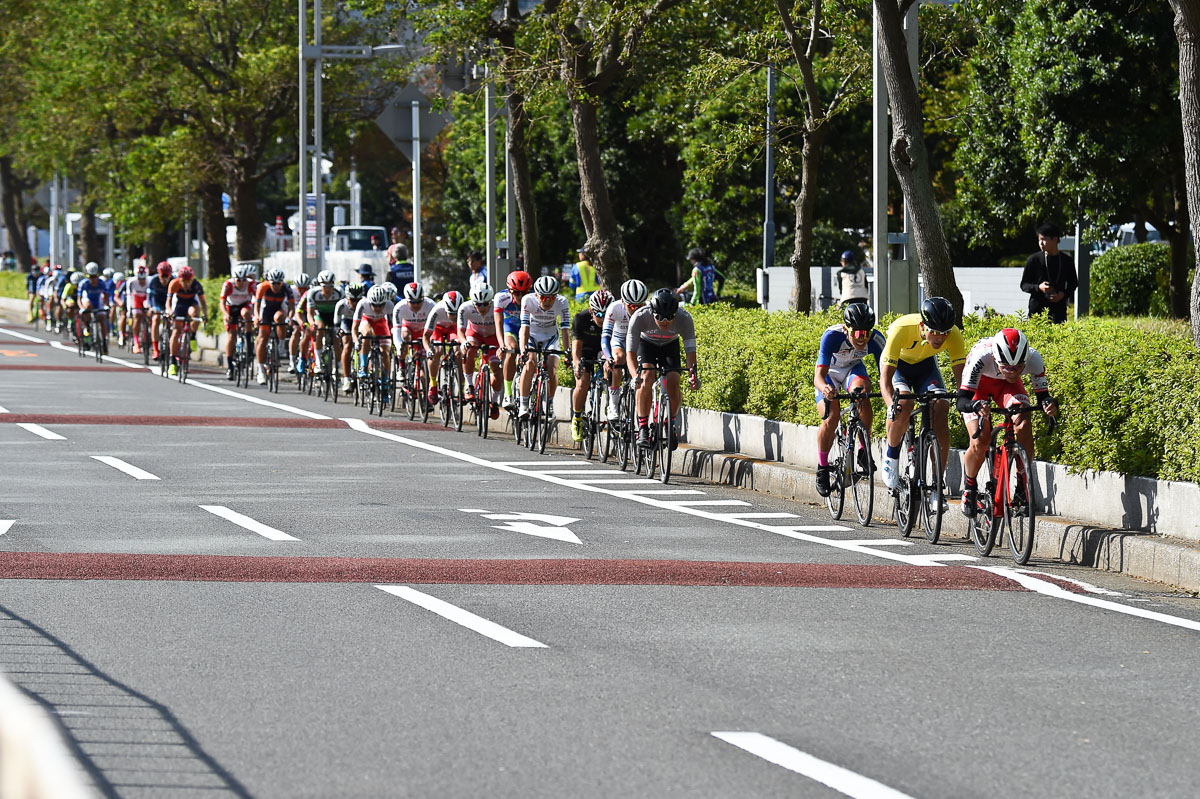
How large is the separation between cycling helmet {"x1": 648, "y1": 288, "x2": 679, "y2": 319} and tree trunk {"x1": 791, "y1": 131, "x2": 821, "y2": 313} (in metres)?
7.76

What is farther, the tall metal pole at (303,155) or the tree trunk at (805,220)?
the tall metal pole at (303,155)

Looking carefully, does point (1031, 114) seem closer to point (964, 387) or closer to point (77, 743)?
point (964, 387)

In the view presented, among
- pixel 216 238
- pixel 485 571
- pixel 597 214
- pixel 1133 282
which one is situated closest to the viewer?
pixel 485 571

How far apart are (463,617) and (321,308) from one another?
57.2 ft

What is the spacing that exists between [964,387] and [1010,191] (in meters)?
23.3

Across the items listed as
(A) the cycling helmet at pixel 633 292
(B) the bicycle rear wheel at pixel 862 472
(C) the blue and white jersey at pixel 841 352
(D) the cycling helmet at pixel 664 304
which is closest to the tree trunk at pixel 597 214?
(A) the cycling helmet at pixel 633 292

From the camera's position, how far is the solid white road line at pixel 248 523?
1177 cm

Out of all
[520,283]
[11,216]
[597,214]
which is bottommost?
[520,283]

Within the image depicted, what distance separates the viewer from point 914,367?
12688 millimetres

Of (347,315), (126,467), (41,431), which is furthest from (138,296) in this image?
(126,467)

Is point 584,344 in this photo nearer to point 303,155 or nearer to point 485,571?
point 485,571

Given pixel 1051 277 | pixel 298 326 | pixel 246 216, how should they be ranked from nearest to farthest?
1. pixel 1051 277
2. pixel 298 326
3. pixel 246 216

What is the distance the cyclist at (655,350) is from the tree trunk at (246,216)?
105ft

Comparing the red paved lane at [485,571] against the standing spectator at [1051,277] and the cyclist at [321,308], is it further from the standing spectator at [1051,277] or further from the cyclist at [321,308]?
the cyclist at [321,308]
